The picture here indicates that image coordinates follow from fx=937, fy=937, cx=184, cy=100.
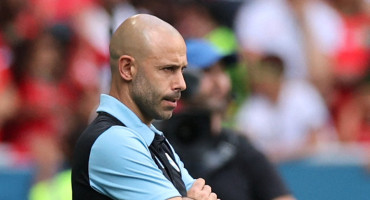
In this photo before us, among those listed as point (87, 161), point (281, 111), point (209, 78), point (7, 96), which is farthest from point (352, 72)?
point (87, 161)

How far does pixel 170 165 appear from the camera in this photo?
3.49 m

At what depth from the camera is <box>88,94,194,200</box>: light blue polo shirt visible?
10.6 feet

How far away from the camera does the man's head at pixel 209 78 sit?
16.6ft

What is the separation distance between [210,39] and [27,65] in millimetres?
1547

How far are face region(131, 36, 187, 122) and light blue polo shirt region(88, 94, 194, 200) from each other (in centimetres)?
17

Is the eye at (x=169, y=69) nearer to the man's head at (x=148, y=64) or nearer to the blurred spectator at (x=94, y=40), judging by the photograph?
the man's head at (x=148, y=64)

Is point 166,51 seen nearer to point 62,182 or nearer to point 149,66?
point 149,66

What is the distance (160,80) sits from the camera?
337cm

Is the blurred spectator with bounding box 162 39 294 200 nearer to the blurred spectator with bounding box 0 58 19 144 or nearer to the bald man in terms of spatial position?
the bald man

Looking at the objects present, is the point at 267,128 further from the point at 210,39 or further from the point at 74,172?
the point at 74,172

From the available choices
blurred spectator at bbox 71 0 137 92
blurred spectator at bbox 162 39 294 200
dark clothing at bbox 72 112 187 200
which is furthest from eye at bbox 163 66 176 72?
blurred spectator at bbox 71 0 137 92

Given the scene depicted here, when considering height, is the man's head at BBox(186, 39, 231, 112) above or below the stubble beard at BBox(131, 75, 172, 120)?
above

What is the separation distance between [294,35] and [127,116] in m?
4.95

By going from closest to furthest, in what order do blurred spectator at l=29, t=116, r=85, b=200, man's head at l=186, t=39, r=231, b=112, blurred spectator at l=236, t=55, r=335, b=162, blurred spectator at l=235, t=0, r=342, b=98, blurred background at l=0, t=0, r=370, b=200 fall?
man's head at l=186, t=39, r=231, b=112
blurred spectator at l=29, t=116, r=85, b=200
blurred background at l=0, t=0, r=370, b=200
blurred spectator at l=236, t=55, r=335, b=162
blurred spectator at l=235, t=0, r=342, b=98
